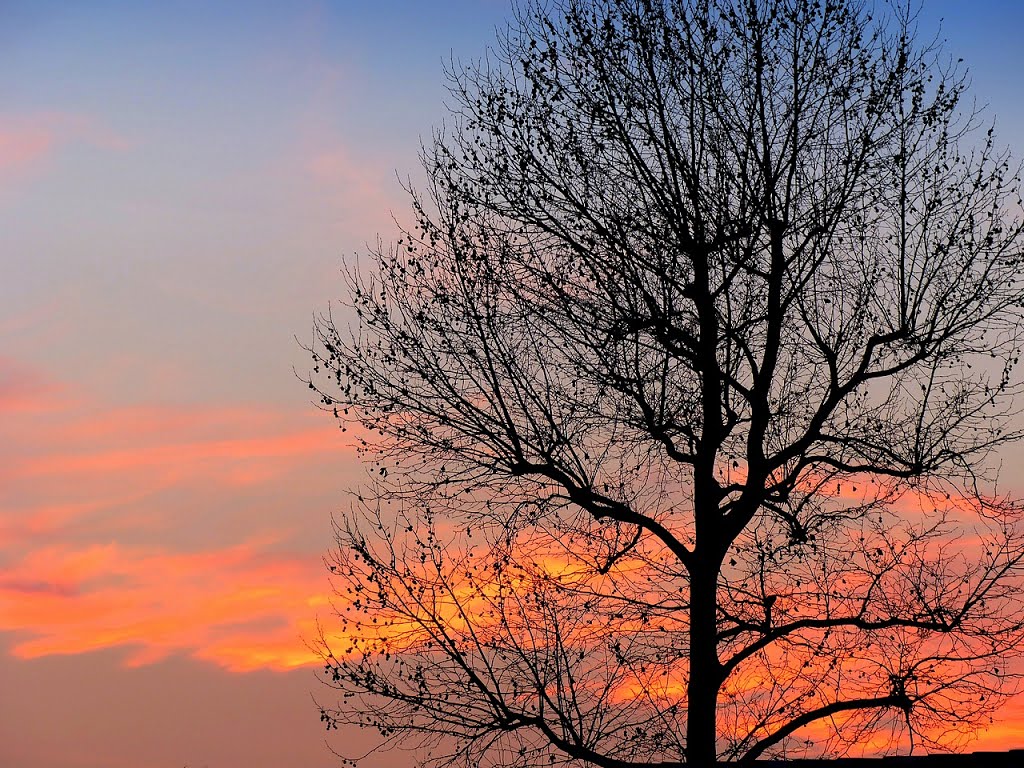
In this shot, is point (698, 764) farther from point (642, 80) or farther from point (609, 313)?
point (642, 80)

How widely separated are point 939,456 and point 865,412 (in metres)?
1.04

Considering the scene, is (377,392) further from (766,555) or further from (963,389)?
(963,389)

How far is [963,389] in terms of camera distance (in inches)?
525

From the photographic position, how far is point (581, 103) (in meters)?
13.8

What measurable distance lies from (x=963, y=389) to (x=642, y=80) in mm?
5553

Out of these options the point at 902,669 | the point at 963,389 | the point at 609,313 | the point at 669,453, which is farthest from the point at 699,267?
the point at 902,669

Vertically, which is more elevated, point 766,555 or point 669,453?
point 669,453

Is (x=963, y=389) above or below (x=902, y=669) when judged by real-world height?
above

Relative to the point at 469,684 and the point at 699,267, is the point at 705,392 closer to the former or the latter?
the point at 699,267

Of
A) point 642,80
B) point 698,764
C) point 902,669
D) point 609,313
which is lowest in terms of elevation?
point 698,764

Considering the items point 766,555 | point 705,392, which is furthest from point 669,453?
point 766,555

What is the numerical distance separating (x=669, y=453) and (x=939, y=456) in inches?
131

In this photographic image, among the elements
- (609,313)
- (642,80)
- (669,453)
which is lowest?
(669,453)

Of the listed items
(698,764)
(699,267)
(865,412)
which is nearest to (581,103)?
(699,267)
